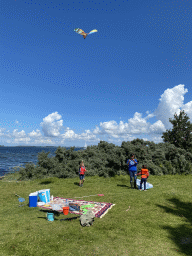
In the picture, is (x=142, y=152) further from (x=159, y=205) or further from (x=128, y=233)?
(x=128, y=233)

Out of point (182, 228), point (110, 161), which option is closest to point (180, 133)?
point (110, 161)

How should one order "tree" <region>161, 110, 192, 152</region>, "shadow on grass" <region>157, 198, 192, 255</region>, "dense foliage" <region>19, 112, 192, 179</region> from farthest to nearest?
1. "tree" <region>161, 110, 192, 152</region>
2. "dense foliage" <region>19, 112, 192, 179</region>
3. "shadow on grass" <region>157, 198, 192, 255</region>

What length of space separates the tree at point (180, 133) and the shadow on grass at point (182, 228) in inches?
728

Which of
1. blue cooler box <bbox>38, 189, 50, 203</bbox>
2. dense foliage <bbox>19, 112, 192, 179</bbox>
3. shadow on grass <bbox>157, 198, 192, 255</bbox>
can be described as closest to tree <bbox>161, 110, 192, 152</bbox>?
dense foliage <bbox>19, 112, 192, 179</bbox>

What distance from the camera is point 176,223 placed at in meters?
7.43

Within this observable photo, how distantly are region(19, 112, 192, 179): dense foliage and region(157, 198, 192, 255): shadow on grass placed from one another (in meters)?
8.55

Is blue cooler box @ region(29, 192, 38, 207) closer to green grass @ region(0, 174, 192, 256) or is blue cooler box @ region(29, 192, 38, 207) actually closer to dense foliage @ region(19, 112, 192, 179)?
green grass @ region(0, 174, 192, 256)

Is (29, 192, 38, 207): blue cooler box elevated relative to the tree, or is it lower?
lower

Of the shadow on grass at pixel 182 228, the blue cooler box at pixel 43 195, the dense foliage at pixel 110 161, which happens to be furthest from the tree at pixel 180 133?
the blue cooler box at pixel 43 195

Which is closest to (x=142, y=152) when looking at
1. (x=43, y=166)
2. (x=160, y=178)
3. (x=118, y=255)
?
(x=160, y=178)

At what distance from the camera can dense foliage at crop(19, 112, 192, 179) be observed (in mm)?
18625

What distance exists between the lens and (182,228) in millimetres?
6957

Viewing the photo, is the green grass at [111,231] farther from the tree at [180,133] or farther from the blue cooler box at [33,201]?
the tree at [180,133]

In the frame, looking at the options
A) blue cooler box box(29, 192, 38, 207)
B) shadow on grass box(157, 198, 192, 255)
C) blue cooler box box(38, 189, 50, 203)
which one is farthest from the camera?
blue cooler box box(38, 189, 50, 203)
